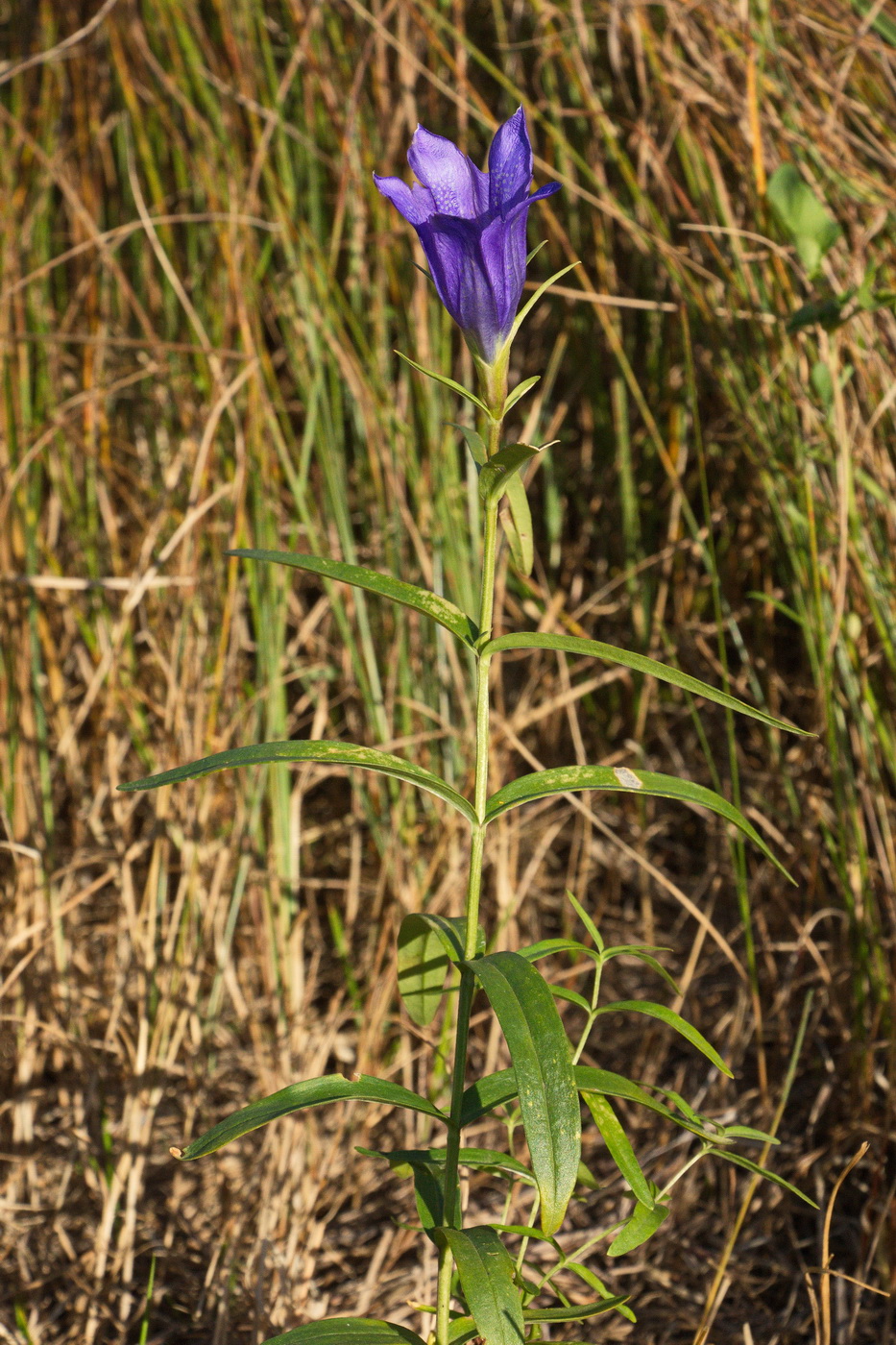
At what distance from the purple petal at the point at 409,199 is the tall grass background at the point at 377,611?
606 mm

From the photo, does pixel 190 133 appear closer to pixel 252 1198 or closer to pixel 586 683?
pixel 586 683

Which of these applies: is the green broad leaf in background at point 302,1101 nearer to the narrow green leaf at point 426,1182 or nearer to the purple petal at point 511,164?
the narrow green leaf at point 426,1182

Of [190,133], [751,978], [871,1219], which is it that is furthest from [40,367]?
[871,1219]

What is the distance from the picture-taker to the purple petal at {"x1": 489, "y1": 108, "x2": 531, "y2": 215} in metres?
0.55

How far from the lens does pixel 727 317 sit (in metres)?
1.29

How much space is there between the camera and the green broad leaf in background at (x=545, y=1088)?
0.52 meters

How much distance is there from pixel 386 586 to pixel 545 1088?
27 centimetres

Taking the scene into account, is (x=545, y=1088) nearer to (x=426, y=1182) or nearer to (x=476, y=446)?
(x=426, y=1182)

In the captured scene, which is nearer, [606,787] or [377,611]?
[606,787]

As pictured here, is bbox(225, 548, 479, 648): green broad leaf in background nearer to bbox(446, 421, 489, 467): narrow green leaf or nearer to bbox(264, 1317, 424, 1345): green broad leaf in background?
bbox(446, 421, 489, 467): narrow green leaf

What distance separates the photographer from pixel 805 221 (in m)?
1.08

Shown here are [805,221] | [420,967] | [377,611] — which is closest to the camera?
[420,967]

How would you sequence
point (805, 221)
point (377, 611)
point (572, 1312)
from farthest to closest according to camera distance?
point (377, 611) → point (805, 221) → point (572, 1312)

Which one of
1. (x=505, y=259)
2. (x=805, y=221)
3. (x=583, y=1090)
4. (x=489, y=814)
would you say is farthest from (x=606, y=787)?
(x=805, y=221)
